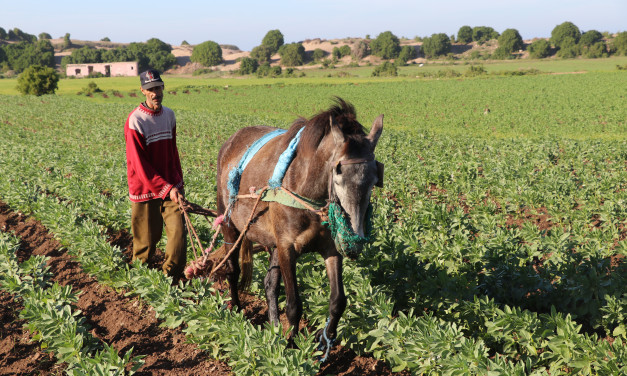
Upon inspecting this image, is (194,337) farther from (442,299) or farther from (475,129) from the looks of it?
(475,129)

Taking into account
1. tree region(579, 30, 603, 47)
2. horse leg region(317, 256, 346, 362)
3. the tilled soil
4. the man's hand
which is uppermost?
tree region(579, 30, 603, 47)

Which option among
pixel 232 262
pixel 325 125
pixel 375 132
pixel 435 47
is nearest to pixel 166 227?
pixel 232 262

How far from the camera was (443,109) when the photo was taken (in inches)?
1403

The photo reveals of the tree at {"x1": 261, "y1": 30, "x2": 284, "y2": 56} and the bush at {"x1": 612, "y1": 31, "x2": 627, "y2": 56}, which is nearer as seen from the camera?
the bush at {"x1": 612, "y1": 31, "x2": 627, "y2": 56}

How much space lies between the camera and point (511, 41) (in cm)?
11444

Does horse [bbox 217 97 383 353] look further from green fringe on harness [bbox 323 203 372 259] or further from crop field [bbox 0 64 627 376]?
crop field [bbox 0 64 627 376]

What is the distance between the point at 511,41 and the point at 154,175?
124 m

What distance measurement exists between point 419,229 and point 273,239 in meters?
3.17

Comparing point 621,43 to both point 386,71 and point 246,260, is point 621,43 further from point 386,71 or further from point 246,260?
point 246,260

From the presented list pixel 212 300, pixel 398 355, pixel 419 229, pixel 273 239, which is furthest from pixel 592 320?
pixel 212 300

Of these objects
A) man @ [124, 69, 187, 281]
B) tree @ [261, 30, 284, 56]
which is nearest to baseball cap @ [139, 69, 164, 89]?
man @ [124, 69, 187, 281]

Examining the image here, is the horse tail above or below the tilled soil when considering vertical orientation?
above

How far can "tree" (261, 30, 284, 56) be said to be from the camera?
480ft

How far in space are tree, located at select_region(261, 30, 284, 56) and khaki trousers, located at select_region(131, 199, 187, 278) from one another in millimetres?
145730
